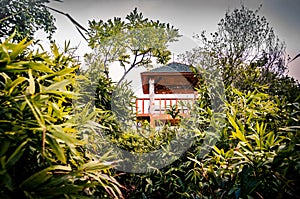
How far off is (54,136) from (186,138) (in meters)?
0.77

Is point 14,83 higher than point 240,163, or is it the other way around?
point 14,83

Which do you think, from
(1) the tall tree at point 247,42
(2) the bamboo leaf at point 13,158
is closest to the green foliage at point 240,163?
(2) the bamboo leaf at point 13,158

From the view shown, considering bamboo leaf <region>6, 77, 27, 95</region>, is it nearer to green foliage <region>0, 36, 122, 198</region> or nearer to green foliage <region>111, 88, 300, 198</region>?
green foliage <region>0, 36, 122, 198</region>

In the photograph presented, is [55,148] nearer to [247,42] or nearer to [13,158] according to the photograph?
→ [13,158]

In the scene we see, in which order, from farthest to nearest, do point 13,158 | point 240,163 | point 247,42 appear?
point 247,42 < point 240,163 < point 13,158

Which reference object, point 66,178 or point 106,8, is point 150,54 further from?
point 66,178

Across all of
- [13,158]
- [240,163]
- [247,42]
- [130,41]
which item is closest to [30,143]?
[13,158]

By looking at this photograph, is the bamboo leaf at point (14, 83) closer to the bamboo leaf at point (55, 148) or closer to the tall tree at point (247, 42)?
the bamboo leaf at point (55, 148)

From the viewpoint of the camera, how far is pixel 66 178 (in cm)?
59

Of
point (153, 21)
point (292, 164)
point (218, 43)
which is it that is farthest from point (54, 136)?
point (218, 43)

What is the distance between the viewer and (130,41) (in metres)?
1.61

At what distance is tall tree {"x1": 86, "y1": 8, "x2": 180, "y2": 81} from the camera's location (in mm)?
1483

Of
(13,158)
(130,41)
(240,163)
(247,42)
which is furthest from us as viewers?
(247,42)

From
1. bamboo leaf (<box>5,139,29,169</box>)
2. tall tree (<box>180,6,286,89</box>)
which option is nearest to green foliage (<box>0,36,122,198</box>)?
bamboo leaf (<box>5,139,29,169</box>)
